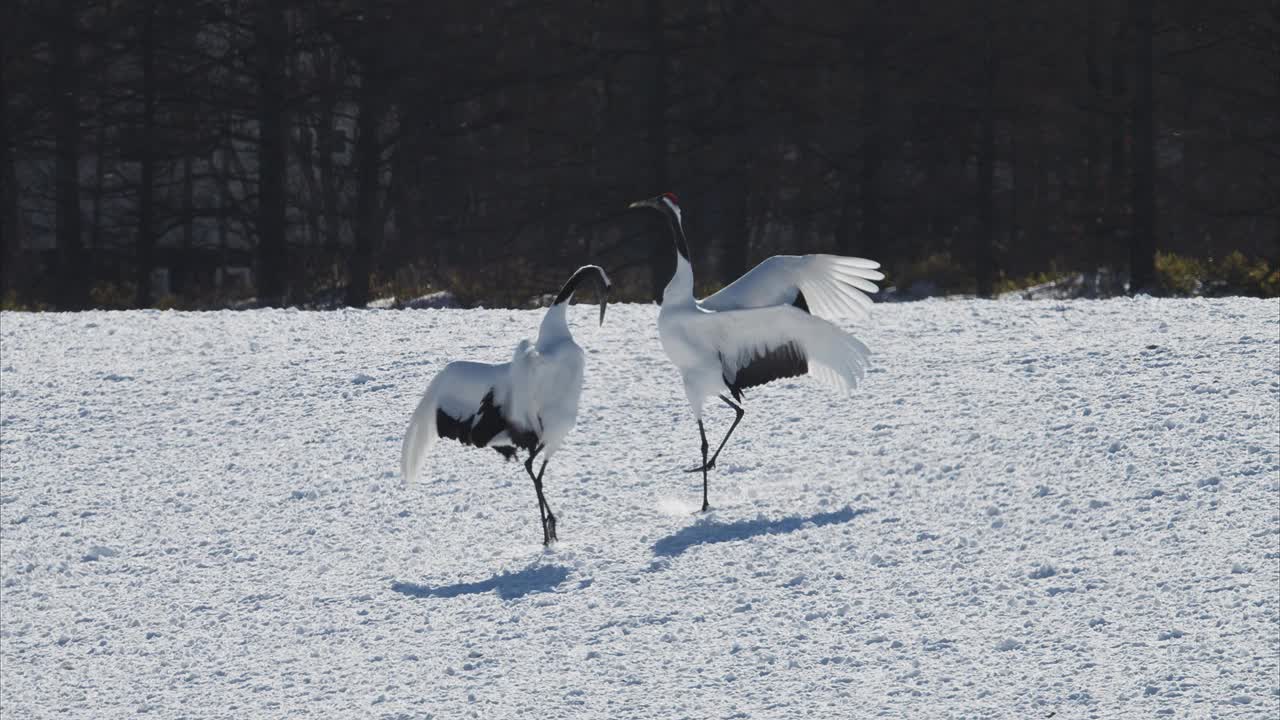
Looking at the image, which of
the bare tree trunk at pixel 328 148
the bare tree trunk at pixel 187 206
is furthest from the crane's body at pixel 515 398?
the bare tree trunk at pixel 187 206

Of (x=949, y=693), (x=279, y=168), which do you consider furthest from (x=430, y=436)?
(x=279, y=168)

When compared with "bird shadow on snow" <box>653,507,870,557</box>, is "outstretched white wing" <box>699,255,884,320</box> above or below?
above

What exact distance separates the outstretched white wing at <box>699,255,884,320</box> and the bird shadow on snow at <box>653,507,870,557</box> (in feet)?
3.49

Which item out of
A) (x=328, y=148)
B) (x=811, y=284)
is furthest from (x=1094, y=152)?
(x=811, y=284)

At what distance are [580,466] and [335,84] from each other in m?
16.8

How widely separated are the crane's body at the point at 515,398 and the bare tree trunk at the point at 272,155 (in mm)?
17221

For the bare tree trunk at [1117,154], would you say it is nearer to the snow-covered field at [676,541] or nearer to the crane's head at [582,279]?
the snow-covered field at [676,541]

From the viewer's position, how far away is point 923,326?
42.8ft

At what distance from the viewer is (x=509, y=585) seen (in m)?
8.17

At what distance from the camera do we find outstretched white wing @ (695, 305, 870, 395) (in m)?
8.47

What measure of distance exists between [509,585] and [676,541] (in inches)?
34.7

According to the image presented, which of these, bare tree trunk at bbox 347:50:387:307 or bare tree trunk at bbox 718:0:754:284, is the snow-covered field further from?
bare tree trunk at bbox 718:0:754:284

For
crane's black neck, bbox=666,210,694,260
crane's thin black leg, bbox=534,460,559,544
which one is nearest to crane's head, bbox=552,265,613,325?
crane's black neck, bbox=666,210,694,260

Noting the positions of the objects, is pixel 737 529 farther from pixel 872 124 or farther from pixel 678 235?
pixel 872 124
